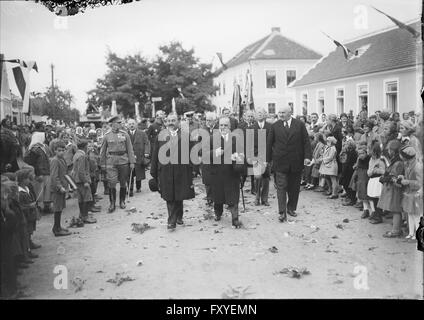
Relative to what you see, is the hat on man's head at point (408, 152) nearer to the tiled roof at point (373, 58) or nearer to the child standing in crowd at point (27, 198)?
the child standing in crowd at point (27, 198)

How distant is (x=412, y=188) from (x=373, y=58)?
13.7 m

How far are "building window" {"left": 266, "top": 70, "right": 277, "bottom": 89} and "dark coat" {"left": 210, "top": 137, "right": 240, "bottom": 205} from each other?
10.1 m

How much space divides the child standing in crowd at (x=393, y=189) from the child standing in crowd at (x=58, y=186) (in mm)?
4689

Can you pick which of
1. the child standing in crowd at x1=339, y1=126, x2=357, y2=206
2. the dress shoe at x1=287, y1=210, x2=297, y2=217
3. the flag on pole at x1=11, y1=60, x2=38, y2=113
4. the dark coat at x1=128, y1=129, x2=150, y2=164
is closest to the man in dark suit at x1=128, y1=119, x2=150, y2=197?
the dark coat at x1=128, y1=129, x2=150, y2=164

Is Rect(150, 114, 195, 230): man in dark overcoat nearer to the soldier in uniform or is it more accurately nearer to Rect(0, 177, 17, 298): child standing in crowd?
the soldier in uniform

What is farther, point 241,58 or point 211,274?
point 241,58

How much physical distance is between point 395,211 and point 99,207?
Result: 17.7 ft

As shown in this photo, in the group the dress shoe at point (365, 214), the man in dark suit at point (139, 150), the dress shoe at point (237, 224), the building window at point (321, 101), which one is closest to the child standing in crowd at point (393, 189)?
the dress shoe at point (365, 214)

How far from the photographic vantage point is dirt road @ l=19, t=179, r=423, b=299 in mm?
4953

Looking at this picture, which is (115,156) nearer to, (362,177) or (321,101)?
(362,177)

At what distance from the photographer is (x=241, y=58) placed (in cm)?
1644

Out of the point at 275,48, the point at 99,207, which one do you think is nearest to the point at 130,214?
the point at 99,207

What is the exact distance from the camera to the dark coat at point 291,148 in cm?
812

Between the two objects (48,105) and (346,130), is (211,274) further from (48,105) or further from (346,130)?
(48,105)
